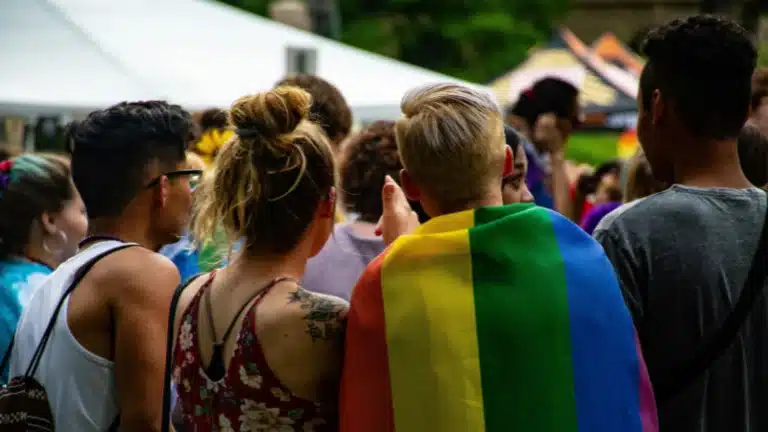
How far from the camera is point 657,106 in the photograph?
10.00 feet

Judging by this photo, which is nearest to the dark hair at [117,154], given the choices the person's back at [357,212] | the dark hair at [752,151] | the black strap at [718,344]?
the person's back at [357,212]

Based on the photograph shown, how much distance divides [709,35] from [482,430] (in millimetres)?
1250

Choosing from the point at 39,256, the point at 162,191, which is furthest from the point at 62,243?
the point at 162,191

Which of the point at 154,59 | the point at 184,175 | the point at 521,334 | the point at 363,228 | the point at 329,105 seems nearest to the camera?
the point at 521,334

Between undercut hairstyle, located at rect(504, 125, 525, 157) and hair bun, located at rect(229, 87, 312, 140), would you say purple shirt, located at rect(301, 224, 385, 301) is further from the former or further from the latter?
hair bun, located at rect(229, 87, 312, 140)

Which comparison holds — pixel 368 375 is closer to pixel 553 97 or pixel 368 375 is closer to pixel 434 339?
pixel 434 339

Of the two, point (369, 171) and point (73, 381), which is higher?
point (369, 171)

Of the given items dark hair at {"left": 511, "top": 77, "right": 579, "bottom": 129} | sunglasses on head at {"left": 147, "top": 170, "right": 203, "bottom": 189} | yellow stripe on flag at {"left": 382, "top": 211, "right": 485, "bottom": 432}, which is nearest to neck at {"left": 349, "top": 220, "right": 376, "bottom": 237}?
sunglasses on head at {"left": 147, "top": 170, "right": 203, "bottom": 189}

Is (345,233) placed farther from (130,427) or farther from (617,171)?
(617,171)

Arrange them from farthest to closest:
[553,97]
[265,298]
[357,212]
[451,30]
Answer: [451,30] < [553,97] < [357,212] < [265,298]

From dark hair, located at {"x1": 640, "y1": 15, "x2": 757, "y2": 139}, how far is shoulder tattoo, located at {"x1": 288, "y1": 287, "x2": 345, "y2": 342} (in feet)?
3.57

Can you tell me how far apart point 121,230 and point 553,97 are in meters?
3.99

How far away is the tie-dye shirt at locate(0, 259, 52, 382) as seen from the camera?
4.14 m

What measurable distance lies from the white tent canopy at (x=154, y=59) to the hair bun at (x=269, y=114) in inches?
226
